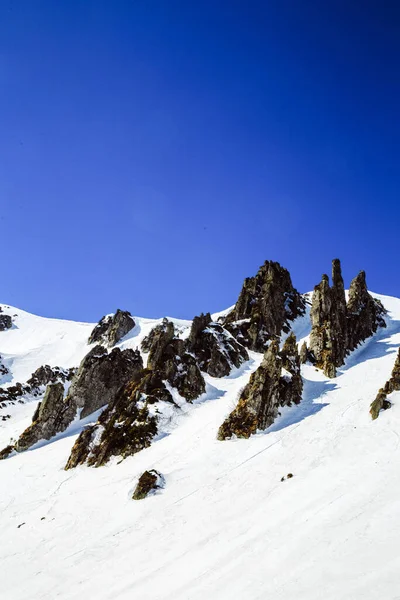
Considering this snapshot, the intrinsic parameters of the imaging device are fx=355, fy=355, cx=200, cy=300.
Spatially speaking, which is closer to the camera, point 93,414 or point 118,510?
point 118,510

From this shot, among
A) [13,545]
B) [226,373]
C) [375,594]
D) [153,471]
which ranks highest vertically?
[226,373]

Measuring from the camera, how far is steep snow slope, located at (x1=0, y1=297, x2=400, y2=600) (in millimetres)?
16469

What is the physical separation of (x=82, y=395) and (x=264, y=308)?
41.8 m

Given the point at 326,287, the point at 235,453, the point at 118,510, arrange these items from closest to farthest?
the point at 118,510, the point at 235,453, the point at 326,287

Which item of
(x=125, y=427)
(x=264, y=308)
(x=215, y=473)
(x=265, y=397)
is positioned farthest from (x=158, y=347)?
(x=264, y=308)

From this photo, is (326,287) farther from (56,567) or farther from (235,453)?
(56,567)

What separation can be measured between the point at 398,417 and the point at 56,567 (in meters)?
30.0

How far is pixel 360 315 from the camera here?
7006cm

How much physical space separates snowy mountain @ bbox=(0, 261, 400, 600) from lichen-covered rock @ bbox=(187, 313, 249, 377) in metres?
0.26

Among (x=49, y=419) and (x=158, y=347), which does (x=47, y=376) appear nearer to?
(x=49, y=419)

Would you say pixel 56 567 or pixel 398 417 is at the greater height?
pixel 398 417

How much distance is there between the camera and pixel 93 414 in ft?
177

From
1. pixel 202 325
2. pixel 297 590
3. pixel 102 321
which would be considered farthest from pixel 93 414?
pixel 102 321

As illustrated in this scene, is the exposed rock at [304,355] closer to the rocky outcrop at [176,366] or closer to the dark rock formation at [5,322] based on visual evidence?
the rocky outcrop at [176,366]
